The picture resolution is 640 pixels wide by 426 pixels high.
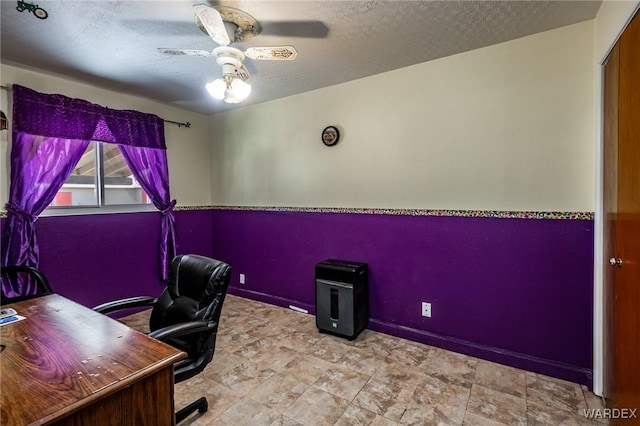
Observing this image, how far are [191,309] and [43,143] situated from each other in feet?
7.48

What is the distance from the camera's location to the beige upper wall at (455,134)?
208 centimetres

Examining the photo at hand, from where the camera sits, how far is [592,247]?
2021mm

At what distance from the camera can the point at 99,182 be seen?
3162 millimetres

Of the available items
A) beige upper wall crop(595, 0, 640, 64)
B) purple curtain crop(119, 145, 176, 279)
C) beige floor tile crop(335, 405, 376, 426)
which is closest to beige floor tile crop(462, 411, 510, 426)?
beige floor tile crop(335, 405, 376, 426)

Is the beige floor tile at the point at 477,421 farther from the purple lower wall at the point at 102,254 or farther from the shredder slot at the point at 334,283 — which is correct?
the purple lower wall at the point at 102,254

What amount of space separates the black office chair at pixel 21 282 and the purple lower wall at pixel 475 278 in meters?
2.15

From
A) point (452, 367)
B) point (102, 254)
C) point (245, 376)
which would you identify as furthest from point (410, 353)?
point (102, 254)

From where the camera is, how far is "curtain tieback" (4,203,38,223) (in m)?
2.53

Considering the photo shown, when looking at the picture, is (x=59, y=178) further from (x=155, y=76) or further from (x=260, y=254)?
(x=260, y=254)

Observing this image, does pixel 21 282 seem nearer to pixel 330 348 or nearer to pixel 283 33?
pixel 330 348

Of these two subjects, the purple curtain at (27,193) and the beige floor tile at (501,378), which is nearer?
the beige floor tile at (501,378)

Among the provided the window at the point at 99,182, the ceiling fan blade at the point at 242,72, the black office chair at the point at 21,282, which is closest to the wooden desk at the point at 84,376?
the black office chair at the point at 21,282

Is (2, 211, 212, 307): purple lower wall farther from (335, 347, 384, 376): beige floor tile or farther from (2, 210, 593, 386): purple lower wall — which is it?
(335, 347, 384, 376): beige floor tile

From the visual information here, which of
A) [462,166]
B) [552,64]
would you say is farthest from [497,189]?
[552,64]
